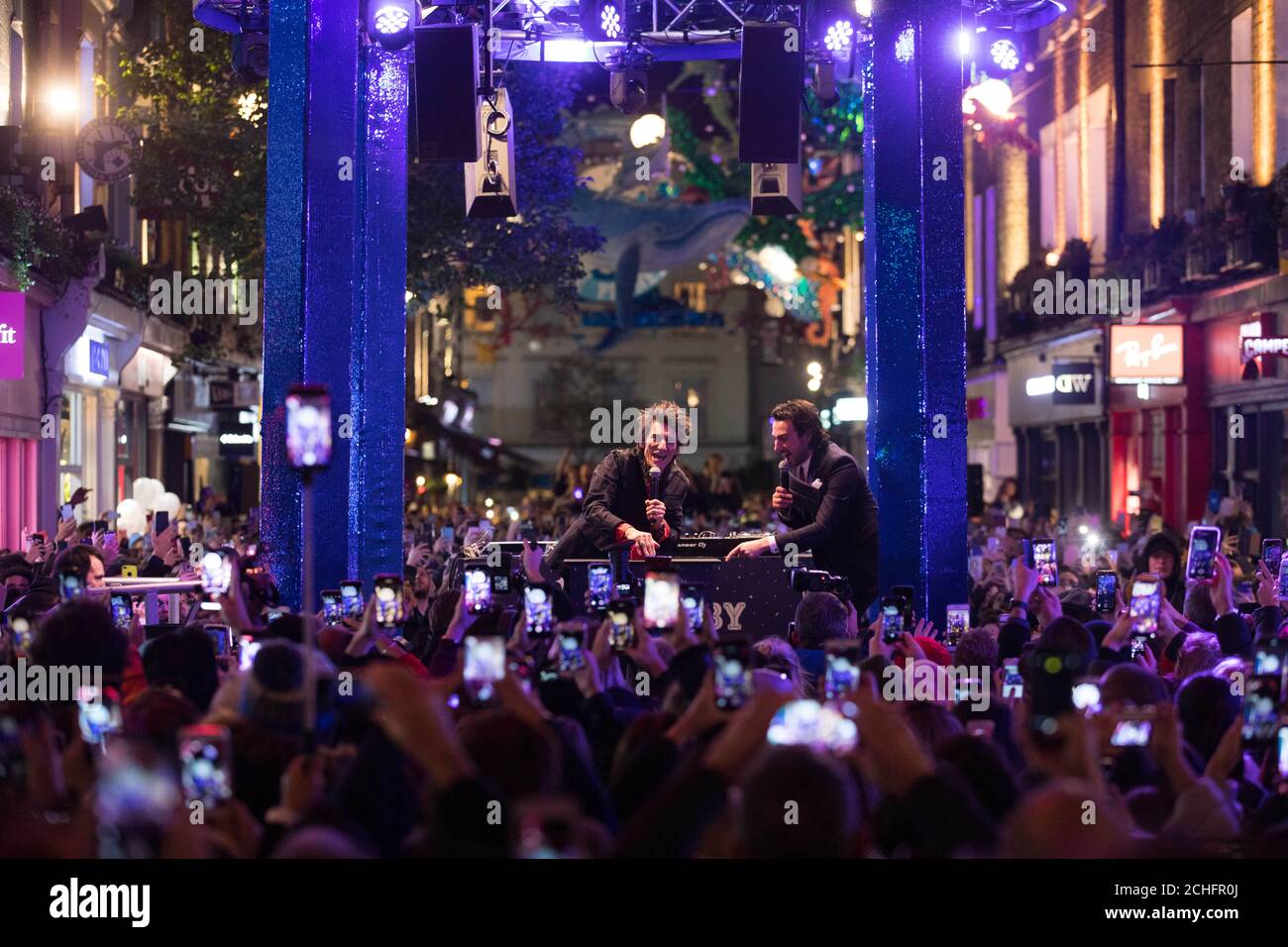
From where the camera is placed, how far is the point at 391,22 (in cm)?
1156

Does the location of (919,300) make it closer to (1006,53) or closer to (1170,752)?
(1006,53)

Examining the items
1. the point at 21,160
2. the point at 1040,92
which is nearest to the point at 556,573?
the point at 21,160

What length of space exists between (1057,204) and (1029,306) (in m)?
2.11

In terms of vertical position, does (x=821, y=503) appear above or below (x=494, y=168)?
below

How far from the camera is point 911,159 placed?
12.0 metres

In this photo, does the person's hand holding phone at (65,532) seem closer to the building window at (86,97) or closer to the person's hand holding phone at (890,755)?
the person's hand holding phone at (890,755)

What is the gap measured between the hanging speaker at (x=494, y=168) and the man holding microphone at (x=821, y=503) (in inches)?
117

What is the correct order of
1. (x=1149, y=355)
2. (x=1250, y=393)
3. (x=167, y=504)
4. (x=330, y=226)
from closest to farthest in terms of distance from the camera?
(x=330, y=226), (x=167, y=504), (x=1250, y=393), (x=1149, y=355)

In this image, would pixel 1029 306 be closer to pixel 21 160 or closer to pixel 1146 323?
pixel 1146 323

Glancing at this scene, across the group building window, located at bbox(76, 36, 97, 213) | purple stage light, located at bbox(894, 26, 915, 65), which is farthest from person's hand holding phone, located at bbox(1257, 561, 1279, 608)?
building window, located at bbox(76, 36, 97, 213)

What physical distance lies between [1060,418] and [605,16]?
19.6 meters

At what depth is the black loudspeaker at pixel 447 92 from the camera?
1188 centimetres

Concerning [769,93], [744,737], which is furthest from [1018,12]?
[744,737]

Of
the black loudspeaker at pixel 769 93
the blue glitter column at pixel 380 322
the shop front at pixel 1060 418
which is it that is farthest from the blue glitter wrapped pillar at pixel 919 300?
the shop front at pixel 1060 418
